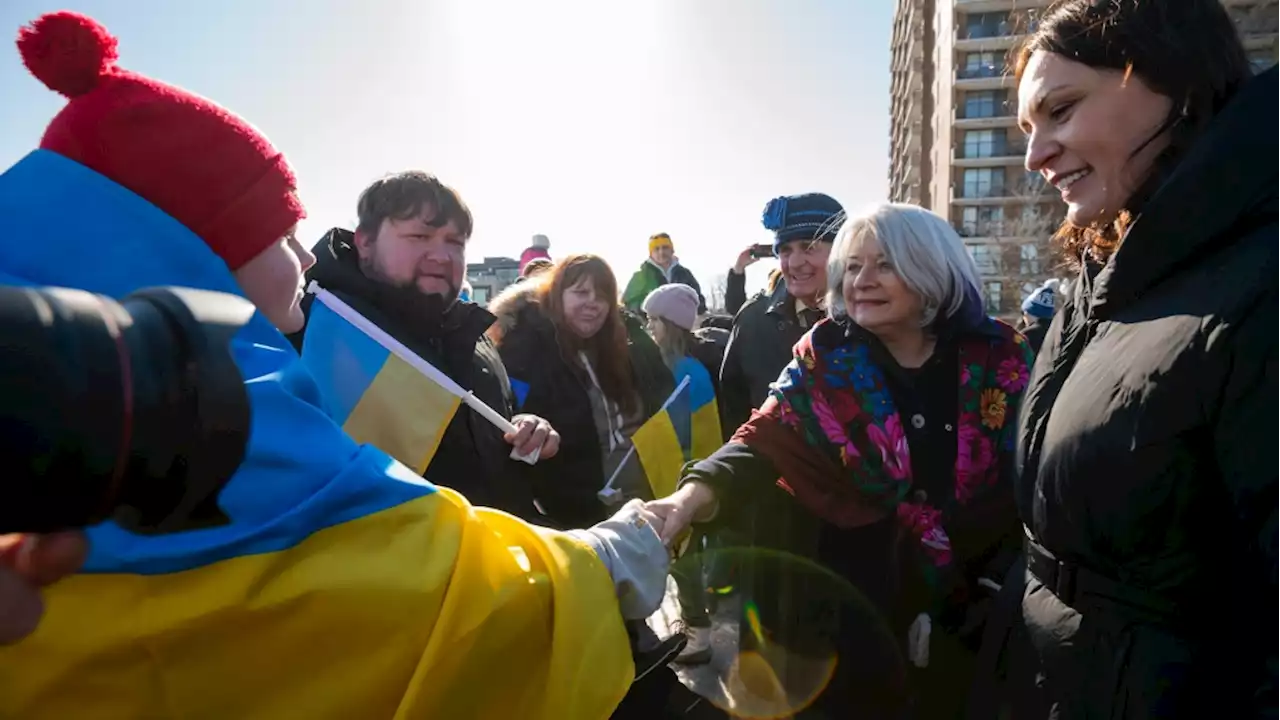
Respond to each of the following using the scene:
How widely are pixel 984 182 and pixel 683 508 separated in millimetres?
63225

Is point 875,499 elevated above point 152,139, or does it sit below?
below

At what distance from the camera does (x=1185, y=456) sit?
1.14m

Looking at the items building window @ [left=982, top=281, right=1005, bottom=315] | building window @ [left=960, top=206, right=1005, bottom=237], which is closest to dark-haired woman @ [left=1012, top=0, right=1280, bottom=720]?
building window @ [left=982, top=281, right=1005, bottom=315]

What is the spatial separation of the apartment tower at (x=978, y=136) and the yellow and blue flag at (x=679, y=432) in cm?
4335

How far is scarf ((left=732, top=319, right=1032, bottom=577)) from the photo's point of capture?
206 centimetres

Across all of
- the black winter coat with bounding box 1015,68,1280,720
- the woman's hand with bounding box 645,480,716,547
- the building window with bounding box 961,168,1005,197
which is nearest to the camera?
the black winter coat with bounding box 1015,68,1280,720

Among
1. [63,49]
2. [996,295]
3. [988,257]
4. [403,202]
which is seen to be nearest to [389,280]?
[403,202]

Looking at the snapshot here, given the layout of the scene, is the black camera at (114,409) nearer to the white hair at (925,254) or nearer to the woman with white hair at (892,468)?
Answer: the woman with white hair at (892,468)

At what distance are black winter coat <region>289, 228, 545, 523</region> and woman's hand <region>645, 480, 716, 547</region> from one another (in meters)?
0.78

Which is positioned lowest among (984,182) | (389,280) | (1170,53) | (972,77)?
(389,280)

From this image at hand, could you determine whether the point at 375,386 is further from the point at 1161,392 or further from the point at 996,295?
the point at 996,295

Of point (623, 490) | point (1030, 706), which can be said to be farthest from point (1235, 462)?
point (623, 490)

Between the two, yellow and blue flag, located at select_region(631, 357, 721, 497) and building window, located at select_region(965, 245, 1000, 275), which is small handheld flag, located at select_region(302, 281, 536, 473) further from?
building window, located at select_region(965, 245, 1000, 275)

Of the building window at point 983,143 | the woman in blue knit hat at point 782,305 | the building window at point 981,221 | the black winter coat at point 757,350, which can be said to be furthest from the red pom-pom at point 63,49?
the building window at point 983,143
